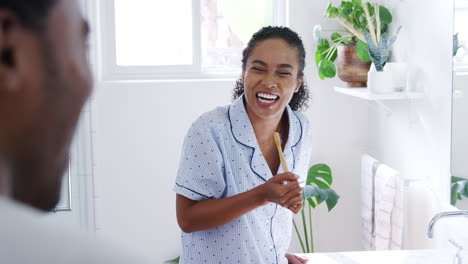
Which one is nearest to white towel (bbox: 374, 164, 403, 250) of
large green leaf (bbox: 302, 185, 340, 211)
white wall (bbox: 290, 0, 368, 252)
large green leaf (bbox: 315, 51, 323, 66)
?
large green leaf (bbox: 302, 185, 340, 211)

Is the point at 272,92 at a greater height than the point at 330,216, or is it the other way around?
the point at 272,92

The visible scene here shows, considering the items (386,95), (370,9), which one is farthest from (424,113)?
(370,9)

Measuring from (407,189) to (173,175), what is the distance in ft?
3.16

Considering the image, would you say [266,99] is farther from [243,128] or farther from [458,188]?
[458,188]

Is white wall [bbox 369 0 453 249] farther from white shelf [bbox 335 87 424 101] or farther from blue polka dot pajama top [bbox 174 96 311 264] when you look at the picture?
blue polka dot pajama top [bbox 174 96 311 264]

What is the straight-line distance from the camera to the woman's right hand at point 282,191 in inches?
45.9

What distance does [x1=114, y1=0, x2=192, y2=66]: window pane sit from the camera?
8.67ft

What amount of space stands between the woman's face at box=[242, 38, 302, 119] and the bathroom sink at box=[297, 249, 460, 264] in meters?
0.45

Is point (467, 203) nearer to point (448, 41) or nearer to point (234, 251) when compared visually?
point (448, 41)

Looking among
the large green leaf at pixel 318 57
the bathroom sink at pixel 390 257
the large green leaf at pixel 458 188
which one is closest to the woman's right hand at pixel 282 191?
the bathroom sink at pixel 390 257

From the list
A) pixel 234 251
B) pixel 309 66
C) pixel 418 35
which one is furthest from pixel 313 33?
pixel 234 251

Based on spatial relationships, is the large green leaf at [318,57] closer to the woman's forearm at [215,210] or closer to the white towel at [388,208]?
the white towel at [388,208]

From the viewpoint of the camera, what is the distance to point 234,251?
49.6 inches

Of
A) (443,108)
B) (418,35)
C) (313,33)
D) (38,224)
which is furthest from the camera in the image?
(313,33)
